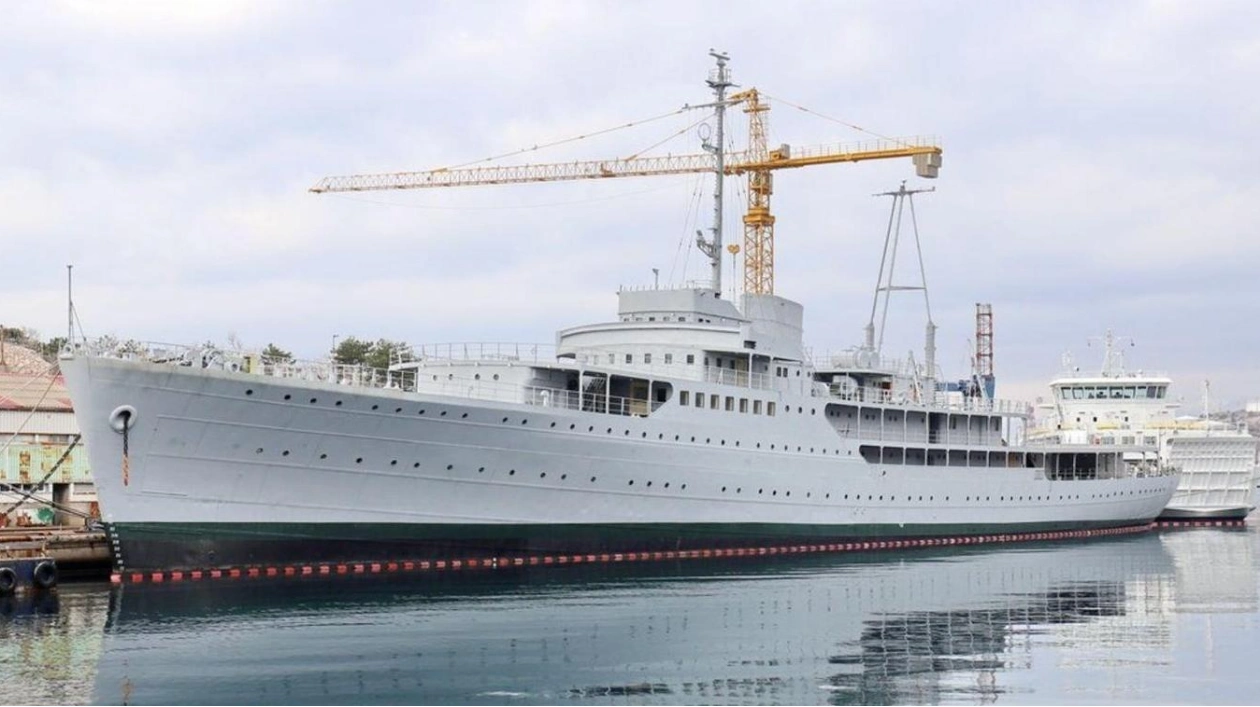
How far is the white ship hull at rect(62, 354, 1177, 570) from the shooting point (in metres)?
29.4

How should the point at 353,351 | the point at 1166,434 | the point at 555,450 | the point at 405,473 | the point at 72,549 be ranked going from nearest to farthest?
1. the point at 72,549
2. the point at 405,473
3. the point at 555,450
4. the point at 1166,434
5. the point at 353,351

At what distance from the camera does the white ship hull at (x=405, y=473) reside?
29.4 m

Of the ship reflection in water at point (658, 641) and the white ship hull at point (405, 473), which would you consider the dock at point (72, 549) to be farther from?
the ship reflection in water at point (658, 641)

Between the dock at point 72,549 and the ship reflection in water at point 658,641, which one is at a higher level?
the dock at point 72,549

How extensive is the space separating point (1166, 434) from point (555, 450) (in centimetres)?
4329

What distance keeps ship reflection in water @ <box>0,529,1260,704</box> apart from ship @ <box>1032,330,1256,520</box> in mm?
31284

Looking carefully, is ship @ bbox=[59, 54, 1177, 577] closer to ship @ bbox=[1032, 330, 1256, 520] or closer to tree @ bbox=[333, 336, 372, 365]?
A: ship @ bbox=[1032, 330, 1256, 520]

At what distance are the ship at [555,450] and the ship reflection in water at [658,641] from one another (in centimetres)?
136

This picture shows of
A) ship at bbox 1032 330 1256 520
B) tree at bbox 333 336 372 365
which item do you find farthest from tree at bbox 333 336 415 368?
ship at bbox 1032 330 1256 520

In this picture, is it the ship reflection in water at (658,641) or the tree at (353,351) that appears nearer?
the ship reflection in water at (658,641)

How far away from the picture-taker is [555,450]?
112 ft

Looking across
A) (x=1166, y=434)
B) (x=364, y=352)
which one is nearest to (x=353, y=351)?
(x=364, y=352)

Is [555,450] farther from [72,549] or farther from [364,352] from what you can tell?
[364,352]

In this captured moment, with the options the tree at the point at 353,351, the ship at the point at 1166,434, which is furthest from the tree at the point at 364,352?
the ship at the point at 1166,434
